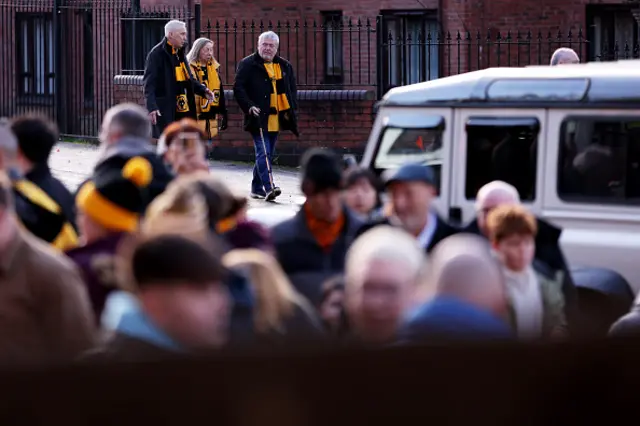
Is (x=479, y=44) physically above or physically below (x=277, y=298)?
above

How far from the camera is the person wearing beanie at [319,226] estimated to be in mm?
5902

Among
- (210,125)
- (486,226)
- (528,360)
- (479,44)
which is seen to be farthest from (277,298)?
(479,44)

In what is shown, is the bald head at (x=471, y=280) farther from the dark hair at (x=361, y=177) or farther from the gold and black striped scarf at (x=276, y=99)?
the gold and black striped scarf at (x=276, y=99)

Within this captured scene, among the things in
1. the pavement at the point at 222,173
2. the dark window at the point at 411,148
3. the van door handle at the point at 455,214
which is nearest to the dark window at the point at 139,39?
the pavement at the point at 222,173

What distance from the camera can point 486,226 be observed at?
6027 mm

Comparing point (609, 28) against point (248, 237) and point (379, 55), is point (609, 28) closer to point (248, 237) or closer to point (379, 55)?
point (379, 55)

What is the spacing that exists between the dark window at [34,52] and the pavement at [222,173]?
15.3 feet

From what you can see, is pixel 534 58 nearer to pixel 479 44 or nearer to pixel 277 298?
pixel 479 44

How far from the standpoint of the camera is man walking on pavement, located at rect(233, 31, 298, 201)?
48.1 feet

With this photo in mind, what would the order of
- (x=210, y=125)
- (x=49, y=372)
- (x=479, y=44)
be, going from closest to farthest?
(x=49, y=372) < (x=210, y=125) < (x=479, y=44)

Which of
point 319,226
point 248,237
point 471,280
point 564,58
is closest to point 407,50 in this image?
point 564,58

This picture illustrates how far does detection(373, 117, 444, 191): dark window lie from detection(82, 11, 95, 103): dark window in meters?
18.5

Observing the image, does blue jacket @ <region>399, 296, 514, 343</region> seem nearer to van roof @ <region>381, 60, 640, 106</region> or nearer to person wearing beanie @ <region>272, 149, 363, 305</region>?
person wearing beanie @ <region>272, 149, 363, 305</region>

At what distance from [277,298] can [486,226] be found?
2.24 meters
